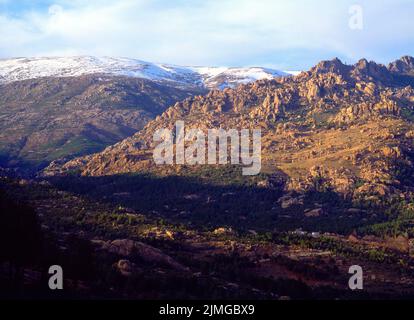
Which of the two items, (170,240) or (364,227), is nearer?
(170,240)

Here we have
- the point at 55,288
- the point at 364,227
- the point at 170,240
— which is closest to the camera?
the point at 55,288

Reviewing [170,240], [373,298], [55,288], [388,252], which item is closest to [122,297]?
[55,288]

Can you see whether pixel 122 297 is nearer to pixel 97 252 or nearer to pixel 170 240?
pixel 97 252

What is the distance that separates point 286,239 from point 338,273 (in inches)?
1285

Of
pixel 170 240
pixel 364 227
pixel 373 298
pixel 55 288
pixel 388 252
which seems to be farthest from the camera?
pixel 364 227

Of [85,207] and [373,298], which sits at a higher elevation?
[85,207]

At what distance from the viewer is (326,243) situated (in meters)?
152
